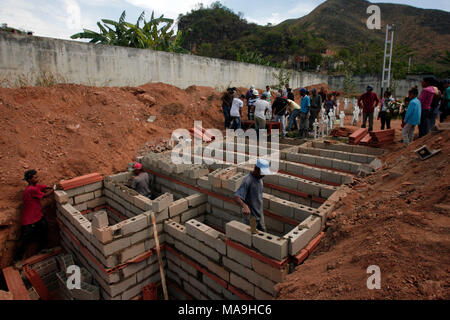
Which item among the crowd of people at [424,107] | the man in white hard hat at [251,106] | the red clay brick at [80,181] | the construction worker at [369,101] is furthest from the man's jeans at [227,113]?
the crowd of people at [424,107]

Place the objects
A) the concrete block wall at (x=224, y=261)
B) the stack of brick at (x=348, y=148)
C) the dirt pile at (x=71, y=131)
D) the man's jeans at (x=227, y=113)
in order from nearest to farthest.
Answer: the concrete block wall at (x=224, y=261)
the dirt pile at (x=71, y=131)
the stack of brick at (x=348, y=148)
the man's jeans at (x=227, y=113)

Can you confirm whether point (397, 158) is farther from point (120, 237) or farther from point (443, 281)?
point (120, 237)

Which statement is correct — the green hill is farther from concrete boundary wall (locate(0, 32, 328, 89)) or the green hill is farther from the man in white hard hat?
the man in white hard hat

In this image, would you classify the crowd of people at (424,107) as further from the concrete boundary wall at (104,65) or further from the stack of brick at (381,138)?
the concrete boundary wall at (104,65)

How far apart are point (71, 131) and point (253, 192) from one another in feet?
20.8

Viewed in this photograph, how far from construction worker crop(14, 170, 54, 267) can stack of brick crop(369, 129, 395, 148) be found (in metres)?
7.82

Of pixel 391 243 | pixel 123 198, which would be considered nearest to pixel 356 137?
pixel 391 243

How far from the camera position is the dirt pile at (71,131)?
604 cm

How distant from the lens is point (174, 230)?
4594 millimetres

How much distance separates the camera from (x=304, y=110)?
8375 millimetres

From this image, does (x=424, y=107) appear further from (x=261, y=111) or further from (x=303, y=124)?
(x=261, y=111)

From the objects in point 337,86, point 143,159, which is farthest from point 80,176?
point 337,86

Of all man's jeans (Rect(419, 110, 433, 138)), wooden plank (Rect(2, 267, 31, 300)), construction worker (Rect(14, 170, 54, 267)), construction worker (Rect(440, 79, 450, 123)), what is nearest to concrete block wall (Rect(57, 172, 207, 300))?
construction worker (Rect(14, 170, 54, 267))

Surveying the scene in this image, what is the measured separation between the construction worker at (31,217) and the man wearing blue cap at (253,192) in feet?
14.4
